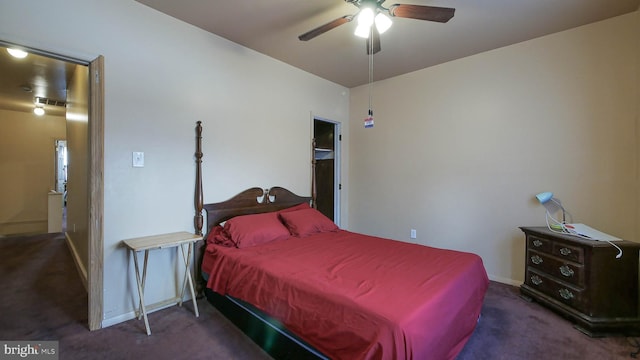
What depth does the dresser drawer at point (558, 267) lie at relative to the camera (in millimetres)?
2272

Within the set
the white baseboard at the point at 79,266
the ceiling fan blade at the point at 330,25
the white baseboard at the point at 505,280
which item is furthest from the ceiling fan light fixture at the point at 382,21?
the white baseboard at the point at 79,266

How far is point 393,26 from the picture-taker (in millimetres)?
2695

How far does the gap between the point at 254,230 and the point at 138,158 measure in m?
1.21

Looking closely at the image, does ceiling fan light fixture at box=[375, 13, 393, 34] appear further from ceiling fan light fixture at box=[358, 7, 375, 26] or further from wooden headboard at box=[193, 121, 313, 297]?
wooden headboard at box=[193, 121, 313, 297]

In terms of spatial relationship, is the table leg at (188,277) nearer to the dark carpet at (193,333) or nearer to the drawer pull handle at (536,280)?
the dark carpet at (193,333)

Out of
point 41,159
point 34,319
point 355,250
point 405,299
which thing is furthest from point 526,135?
point 41,159

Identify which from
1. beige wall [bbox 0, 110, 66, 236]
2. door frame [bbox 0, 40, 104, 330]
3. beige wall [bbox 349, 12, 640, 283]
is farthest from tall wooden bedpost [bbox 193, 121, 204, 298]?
beige wall [bbox 0, 110, 66, 236]

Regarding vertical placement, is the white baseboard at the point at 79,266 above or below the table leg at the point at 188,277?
below

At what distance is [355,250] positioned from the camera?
96.4 inches

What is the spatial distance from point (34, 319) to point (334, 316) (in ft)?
8.70

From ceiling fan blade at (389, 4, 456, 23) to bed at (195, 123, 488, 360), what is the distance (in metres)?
1.78

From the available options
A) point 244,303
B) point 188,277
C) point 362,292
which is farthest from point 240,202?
point 362,292

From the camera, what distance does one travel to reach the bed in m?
1.35

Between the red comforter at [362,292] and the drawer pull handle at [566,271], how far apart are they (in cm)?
85
